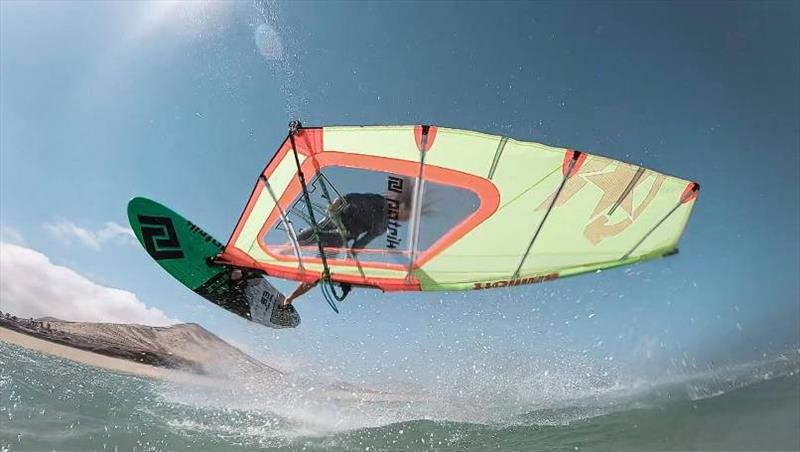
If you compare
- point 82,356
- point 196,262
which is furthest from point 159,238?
point 82,356

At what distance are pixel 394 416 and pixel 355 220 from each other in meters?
5.30

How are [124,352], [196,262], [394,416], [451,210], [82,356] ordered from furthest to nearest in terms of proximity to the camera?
[124,352], [82,356], [394,416], [196,262], [451,210]

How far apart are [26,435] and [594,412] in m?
9.76

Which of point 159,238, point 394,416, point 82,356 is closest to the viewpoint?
point 159,238

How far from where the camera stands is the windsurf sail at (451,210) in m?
4.21

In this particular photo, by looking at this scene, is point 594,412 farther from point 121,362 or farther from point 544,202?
point 121,362

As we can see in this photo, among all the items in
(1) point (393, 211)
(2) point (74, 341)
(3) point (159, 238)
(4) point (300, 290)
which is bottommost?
(2) point (74, 341)

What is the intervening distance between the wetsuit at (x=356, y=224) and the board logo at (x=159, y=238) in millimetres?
1567

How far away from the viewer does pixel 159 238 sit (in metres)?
5.16

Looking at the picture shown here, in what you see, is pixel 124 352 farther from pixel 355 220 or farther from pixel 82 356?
pixel 355 220

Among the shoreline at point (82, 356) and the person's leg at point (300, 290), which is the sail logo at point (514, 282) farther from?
the shoreline at point (82, 356)

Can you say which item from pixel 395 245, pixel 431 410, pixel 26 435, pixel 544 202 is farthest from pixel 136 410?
pixel 544 202

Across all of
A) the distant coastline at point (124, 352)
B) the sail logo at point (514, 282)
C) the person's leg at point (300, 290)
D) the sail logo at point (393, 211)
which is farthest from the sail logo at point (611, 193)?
the distant coastline at point (124, 352)

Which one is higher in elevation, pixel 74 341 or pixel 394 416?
pixel 74 341
